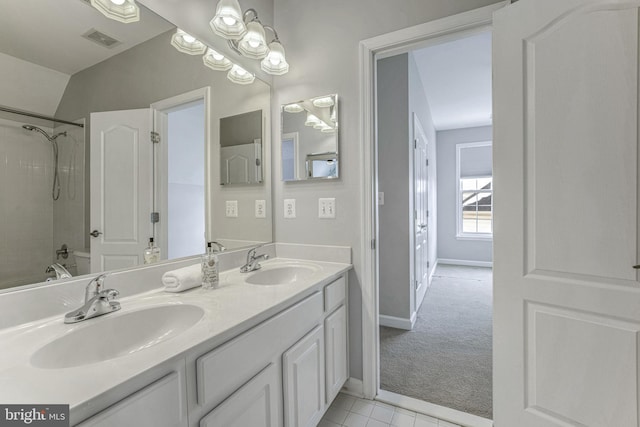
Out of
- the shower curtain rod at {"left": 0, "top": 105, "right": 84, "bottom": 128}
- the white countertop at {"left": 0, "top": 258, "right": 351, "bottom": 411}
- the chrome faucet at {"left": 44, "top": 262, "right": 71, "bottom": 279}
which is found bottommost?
the white countertop at {"left": 0, "top": 258, "right": 351, "bottom": 411}

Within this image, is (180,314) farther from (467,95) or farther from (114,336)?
(467,95)

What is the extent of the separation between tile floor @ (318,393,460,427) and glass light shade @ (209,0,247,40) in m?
2.14

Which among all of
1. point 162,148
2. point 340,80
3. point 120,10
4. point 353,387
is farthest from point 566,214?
point 120,10

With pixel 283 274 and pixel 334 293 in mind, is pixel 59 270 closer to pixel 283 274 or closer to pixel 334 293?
pixel 283 274

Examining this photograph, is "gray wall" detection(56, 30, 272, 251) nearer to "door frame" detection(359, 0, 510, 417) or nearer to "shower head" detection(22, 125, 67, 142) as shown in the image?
"shower head" detection(22, 125, 67, 142)

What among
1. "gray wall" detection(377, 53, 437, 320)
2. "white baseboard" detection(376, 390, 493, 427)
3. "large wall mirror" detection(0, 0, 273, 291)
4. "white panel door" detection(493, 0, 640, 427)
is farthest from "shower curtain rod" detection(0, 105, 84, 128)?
"gray wall" detection(377, 53, 437, 320)

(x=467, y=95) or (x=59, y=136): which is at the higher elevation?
(x=467, y=95)

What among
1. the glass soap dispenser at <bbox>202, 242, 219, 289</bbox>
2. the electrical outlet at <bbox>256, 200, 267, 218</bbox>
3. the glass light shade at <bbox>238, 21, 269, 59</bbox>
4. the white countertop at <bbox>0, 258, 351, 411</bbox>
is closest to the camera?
the white countertop at <bbox>0, 258, 351, 411</bbox>

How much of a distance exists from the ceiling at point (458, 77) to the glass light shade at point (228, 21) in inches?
56.9

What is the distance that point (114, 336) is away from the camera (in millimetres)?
887

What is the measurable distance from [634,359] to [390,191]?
1922 millimetres

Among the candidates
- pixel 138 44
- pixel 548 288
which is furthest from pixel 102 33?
pixel 548 288

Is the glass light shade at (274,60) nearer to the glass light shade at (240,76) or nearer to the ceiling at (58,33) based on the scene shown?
the glass light shade at (240,76)

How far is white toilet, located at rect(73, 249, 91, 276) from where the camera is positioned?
38.9 inches
